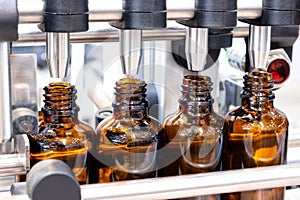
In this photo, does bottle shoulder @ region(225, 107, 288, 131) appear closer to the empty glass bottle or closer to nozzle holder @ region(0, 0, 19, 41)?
the empty glass bottle

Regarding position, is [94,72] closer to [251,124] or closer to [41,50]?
[41,50]

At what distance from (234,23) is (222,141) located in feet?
0.46

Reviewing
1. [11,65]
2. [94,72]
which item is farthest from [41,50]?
[11,65]

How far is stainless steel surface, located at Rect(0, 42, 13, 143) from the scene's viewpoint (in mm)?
517

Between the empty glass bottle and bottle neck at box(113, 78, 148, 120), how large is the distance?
48 mm

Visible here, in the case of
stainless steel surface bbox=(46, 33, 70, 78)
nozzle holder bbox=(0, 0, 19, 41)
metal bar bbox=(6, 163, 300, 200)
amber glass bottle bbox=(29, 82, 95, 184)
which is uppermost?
nozzle holder bbox=(0, 0, 19, 41)

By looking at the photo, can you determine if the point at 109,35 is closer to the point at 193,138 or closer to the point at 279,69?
the point at 193,138

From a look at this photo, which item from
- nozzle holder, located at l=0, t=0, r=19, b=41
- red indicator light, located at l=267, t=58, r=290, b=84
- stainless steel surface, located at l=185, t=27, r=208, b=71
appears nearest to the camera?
nozzle holder, located at l=0, t=0, r=19, b=41

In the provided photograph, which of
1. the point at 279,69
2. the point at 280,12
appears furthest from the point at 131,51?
the point at 279,69

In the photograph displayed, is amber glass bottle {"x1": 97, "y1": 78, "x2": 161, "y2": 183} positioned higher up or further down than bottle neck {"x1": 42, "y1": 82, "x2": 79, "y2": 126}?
further down

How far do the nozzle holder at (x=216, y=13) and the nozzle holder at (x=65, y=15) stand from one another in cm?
11

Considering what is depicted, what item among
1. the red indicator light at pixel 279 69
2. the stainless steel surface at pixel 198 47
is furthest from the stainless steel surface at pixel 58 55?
the red indicator light at pixel 279 69

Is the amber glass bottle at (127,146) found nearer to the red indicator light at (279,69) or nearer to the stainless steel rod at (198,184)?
the stainless steel rod at (198,184)

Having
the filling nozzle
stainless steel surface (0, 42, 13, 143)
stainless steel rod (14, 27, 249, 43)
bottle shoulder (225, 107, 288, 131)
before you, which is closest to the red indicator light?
stainless steel rod (14, 27, 249, 43)
